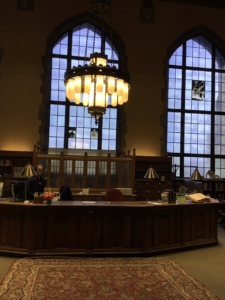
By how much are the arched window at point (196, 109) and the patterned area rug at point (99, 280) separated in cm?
649

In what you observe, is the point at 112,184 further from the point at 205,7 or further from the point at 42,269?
the point at 205,7

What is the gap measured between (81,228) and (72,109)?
6.00 meters

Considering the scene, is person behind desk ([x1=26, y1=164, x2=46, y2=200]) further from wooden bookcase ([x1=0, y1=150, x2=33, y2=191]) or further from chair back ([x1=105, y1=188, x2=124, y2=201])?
wooden bookcase ([x1=0, y1=150, x2=33, y2=191])

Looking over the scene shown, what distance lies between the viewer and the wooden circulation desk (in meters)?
4.96

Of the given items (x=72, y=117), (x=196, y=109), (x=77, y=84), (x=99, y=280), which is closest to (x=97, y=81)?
(x=77, y=84)

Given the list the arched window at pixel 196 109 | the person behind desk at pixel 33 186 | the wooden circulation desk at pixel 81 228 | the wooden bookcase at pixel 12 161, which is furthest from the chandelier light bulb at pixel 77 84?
the arched window at pixel 196 109

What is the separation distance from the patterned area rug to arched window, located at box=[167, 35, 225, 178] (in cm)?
649

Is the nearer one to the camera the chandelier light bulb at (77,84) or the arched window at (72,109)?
the chandelier light bulb at (77,84)

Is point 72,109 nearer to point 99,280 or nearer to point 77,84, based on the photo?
point 77,84

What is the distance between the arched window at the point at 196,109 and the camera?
35.7 ft

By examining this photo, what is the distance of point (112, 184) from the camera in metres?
8.99

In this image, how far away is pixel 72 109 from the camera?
10383 millimetres

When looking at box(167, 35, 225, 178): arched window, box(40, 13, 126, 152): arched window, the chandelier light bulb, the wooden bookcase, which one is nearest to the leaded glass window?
box(40, 13, 126, 152): arched window

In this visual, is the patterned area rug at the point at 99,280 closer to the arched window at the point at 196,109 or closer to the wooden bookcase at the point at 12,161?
the wooden bookcase at the point at 12,161
